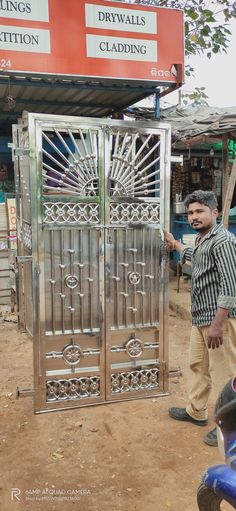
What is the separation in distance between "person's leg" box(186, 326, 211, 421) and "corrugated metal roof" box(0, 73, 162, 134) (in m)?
3.58

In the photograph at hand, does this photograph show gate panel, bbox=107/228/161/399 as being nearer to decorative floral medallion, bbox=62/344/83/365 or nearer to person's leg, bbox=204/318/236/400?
decorative floral medallion, bbox=62/344/83/365

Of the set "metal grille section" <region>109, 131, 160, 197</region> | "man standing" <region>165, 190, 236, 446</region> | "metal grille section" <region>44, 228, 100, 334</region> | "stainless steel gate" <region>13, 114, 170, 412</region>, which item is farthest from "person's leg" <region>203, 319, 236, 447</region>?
"metal grille section" <region>109, 131, 160, 197</region>

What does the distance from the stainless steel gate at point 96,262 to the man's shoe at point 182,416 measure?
36 centimetres

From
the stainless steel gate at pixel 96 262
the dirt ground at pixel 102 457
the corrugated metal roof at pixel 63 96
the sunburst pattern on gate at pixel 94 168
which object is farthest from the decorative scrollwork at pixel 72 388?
the corrugated metal roof at pixel 63 96

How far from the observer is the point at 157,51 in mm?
5293

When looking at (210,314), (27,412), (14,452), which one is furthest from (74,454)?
(210,314)

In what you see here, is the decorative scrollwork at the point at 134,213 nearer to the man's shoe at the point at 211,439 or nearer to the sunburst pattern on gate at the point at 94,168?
the sunburst pattern on gate at the point at 94,168

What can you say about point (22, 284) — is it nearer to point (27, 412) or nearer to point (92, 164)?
point (27, 412)

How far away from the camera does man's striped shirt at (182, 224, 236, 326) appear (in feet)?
9.25

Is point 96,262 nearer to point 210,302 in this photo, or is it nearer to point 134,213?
point 134,213

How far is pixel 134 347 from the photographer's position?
3631 millimetres

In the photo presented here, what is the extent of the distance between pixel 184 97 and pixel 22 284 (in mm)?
8841

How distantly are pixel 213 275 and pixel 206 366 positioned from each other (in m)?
0.74

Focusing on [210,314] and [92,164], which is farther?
[92,164]
